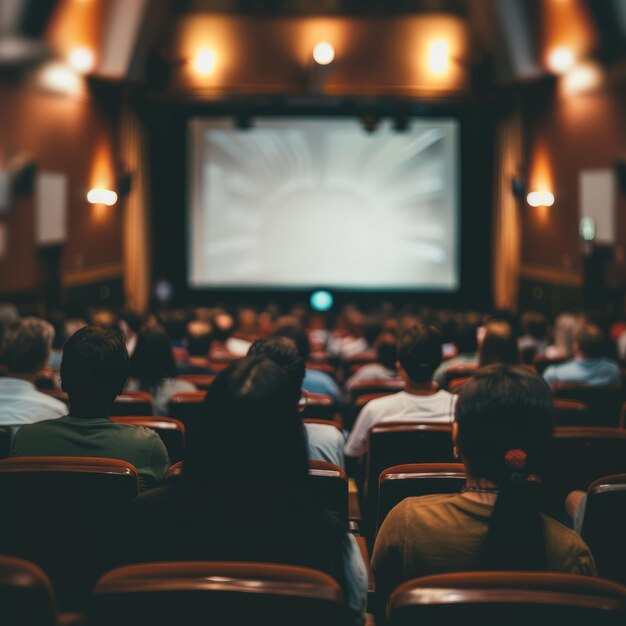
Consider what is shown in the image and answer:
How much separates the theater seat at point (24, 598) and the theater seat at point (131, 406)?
2.25 meters

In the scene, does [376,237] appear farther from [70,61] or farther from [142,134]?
[70,61]

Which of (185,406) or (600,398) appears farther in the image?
(600,398)

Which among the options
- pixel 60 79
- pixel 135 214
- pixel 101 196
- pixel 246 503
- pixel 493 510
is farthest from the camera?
pixel 135 214

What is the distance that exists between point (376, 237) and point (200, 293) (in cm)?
278

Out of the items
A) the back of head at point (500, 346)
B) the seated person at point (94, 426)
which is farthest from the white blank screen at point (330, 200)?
the seated person at point (94, 426)

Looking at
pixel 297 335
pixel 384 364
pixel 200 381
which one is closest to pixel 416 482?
pixel 200 381

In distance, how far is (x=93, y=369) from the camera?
8.28ft

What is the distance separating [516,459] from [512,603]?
19.3 inches

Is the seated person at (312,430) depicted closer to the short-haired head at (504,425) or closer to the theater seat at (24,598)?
the short-haired head at (504,425)

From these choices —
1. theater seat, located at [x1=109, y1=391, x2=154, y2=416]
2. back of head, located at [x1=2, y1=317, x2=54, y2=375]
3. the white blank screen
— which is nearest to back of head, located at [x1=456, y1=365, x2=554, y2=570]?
theater seat, located at [x1=109, y1=391, x2=154, y2=416]

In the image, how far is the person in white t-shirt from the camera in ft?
11.4

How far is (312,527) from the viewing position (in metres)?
1.56

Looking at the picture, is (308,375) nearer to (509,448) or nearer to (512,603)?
(509,448)

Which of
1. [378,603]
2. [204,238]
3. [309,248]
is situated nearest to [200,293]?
[204,238]
